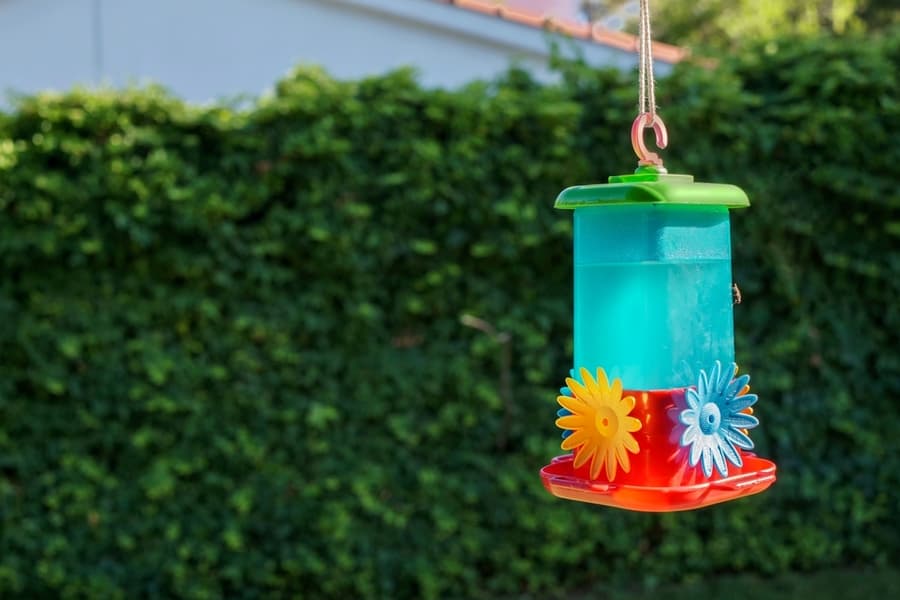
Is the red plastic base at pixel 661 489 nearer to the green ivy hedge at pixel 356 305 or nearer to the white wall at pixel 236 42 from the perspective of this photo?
the green ivy hedge at pixel 356 305

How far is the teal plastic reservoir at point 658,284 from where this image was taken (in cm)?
189

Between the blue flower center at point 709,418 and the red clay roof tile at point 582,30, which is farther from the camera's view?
the red clay roof tile at point 582,30

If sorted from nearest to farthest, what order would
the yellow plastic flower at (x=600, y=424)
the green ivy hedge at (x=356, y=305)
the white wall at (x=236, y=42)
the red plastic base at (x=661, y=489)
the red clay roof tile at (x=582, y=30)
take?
the red plastic base at (x=661, y=489) → the yellow plastic flower at (x=600, y=424) → the green ivy hedge at (x=356, y=305) → the red clay roof tile at (x=582, y=30) → the white wall at (x=236, y=42)

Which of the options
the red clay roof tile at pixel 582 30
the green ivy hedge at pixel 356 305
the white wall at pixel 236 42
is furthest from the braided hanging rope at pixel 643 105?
the white wall at pixel 236 42

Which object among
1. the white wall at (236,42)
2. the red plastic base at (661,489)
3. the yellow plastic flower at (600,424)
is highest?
the white wall at (236,42)

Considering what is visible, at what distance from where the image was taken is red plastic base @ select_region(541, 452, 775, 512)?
5.57ft

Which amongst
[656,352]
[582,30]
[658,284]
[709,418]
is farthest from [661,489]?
[582,30]

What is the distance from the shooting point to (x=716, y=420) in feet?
5.91

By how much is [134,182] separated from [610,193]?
302 centimetres

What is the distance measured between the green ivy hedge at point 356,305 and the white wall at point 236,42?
242cm

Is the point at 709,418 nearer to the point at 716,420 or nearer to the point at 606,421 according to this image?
the point at 716,420

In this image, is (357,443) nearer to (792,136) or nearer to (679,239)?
(792,136)

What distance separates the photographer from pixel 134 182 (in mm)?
4316

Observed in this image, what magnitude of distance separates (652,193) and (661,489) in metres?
0.49
